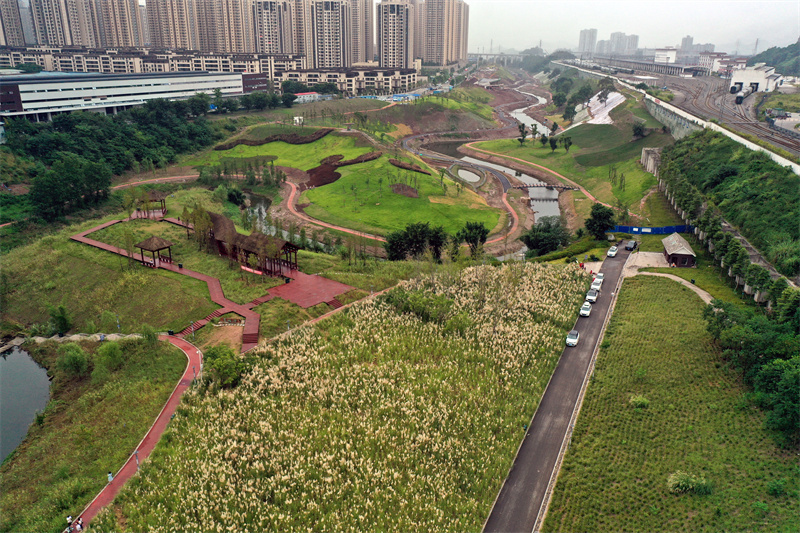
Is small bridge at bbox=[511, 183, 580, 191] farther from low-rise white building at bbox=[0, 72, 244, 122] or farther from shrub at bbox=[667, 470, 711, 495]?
low-rise white building at bbox=[0, 72, 244, 122]

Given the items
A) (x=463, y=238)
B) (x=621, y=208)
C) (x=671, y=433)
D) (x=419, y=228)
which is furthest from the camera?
(x=621, y=208)

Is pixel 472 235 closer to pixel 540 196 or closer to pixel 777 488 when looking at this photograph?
pixel 540 196

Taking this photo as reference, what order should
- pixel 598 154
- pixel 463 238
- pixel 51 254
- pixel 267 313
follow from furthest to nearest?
pixel 598 154 < pixel 463 238 < pixel 51 254 < pixel 267 313

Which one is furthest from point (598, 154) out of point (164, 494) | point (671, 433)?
point (164, 494)

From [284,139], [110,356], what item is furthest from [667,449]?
[284,139]

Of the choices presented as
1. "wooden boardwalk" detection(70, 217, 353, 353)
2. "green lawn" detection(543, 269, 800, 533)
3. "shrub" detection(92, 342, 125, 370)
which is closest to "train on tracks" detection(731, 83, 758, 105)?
"green lawn" detection(543, 269, 800, 533)

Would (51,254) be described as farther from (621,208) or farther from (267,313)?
(621,208)

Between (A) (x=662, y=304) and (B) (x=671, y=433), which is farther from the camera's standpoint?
(A) (x=662, y=304)
